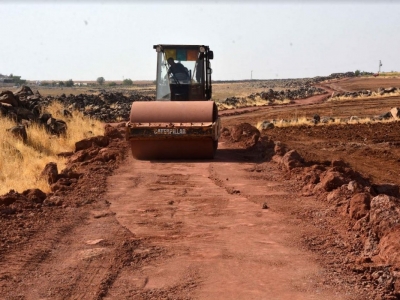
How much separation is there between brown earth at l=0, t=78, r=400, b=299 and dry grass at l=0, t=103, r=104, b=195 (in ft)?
2.91

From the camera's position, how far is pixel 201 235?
317 inches

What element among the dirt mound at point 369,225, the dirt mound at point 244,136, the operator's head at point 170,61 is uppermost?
the operator's head at point 170,61

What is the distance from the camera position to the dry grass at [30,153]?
1210 centimetres

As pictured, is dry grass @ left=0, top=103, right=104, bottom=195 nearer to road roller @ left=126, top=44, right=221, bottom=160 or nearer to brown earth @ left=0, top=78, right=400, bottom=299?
brown earth @ left=0, top=78, right=400, bottom=299

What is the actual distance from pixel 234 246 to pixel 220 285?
1.41 metres

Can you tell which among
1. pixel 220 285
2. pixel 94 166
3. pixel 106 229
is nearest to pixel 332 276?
pixel 220 285

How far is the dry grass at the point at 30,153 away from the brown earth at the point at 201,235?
0.89 meters

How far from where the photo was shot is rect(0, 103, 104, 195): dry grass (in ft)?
39.7

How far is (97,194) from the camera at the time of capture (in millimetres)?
10781

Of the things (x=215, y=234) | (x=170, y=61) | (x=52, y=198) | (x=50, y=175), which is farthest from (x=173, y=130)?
(x=215, y=234)

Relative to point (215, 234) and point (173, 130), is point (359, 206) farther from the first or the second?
point (173, 130)

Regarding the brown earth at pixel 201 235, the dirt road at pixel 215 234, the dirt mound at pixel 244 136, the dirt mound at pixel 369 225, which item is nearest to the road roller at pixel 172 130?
the brown earth at pixel 201 235

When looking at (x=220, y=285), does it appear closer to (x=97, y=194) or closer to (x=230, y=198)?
(x=230, y=198)

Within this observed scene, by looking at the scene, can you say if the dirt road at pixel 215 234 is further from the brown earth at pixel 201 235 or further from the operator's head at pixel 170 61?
the operator's head at pixel 170 61
